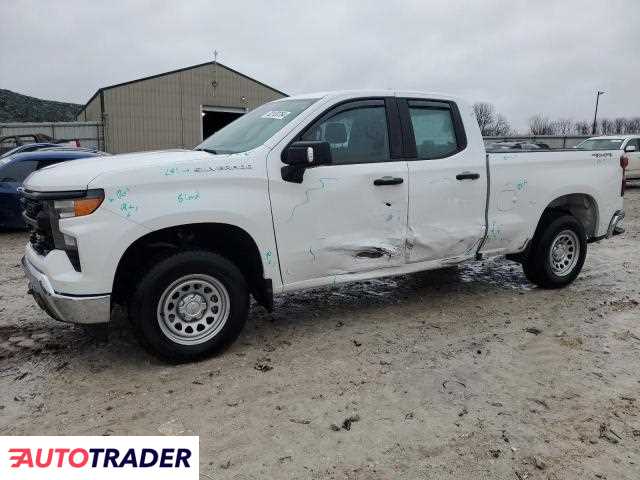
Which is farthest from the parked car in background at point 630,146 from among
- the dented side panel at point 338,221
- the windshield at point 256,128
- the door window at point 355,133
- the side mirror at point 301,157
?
the side mirror at point 301,157

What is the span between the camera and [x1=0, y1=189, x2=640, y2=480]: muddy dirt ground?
2951 mm

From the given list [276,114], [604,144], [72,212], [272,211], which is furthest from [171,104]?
[72,212]

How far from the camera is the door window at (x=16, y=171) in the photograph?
31.0 ft

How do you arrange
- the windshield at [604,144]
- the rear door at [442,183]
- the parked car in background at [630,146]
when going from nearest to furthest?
1. the rear door at [442,183]
2. the windshield at [604,144]
3. the parked car in background at [630,146]

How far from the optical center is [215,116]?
32.4 metres

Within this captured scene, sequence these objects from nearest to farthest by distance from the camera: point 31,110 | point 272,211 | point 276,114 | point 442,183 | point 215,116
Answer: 1. point 272,211
2. point 276,114
3. point 442,183
4. point 215,116
5. point 31,110

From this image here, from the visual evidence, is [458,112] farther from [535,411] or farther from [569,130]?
[569,130]

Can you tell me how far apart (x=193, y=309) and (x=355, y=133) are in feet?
6.44

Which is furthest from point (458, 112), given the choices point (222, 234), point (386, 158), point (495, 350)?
point (222, 234)

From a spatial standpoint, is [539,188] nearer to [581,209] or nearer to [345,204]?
[581,209]

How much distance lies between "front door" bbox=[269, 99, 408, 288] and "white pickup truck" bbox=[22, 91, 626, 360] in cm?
1

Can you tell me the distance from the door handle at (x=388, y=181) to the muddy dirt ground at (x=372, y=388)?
1.28 meters

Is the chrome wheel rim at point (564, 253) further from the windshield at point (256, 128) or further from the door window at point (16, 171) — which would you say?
the door window at point (16, 171)

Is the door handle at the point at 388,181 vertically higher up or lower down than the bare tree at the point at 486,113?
lower down
